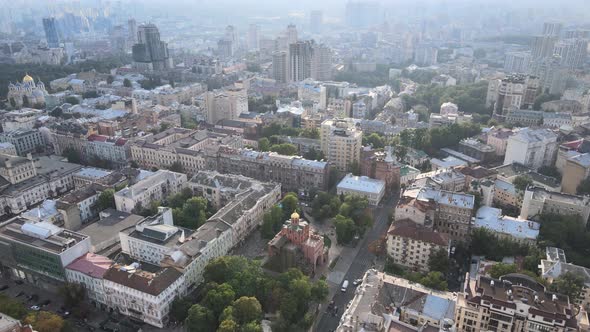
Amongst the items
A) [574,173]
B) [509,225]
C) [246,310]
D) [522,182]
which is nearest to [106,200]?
[246,310]

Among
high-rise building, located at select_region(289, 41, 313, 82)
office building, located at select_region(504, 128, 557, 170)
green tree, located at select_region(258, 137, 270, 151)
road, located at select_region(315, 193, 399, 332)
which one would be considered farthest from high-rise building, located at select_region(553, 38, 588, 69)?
green tree, located at select_region(258, 137, 270, 151)

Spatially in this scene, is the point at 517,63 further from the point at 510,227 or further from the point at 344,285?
the point at 344,285

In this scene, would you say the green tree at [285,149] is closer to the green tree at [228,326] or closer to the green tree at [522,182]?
the green tree at [522,182]

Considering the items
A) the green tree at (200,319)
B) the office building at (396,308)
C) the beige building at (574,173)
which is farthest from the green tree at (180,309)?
the beige building at (574,173)

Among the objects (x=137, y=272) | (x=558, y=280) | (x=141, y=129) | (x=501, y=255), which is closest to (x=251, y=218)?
(x=137, y=272)

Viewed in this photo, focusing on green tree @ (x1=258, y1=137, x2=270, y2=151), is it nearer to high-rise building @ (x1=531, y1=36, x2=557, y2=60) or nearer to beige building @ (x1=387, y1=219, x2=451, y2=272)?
beige building @ (x1=387, y1=219, x2=451, y2=272)

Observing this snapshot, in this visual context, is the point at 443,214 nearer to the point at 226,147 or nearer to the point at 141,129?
the point at 226,147
